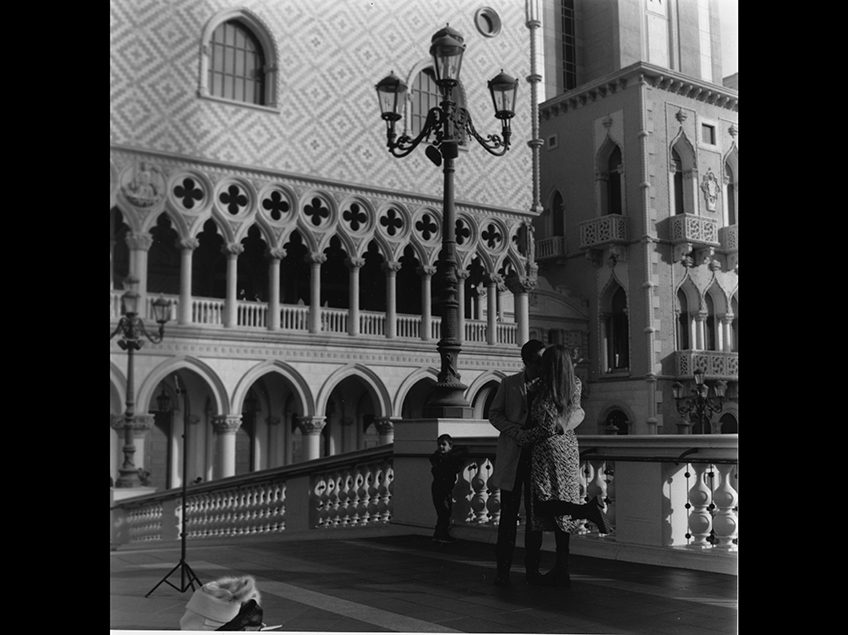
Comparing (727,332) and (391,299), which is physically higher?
(391,299)

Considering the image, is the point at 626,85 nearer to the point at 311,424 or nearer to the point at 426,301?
the point at 426,301

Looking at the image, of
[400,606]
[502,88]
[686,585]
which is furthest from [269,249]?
[686,585]

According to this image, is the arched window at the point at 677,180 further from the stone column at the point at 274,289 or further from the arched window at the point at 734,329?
the stone column at the point at 274,289

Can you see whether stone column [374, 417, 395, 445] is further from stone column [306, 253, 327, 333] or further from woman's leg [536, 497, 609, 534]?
woman's leg [536, 497, 609, 534]

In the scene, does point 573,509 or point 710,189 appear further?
point 710,189

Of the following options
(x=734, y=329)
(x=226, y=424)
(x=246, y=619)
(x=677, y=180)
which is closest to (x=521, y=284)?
(x=677, y=180)

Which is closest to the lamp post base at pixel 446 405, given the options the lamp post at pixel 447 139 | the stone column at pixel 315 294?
the lamp post at pixel 447 139
